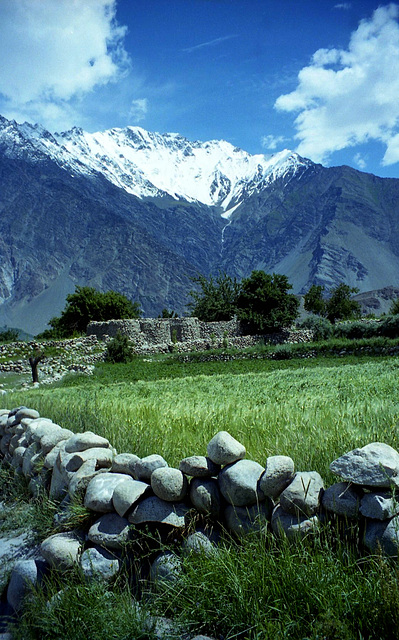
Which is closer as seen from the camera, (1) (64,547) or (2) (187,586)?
(2) (187,586)

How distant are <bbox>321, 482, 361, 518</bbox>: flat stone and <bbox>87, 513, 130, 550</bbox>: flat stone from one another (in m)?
1.65

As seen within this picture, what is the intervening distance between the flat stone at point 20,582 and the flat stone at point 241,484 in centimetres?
169

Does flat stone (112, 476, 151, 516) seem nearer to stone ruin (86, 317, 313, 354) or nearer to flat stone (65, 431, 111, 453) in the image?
flat stone (65, 431, 111, 453)

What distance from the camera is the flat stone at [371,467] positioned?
3057 mm

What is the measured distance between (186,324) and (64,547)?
106ft

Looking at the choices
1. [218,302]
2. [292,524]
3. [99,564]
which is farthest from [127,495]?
[218,302]

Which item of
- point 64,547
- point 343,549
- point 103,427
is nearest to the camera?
point 343,549

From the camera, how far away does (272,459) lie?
3.58m

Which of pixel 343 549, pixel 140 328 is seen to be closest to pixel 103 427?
pixel 343 549

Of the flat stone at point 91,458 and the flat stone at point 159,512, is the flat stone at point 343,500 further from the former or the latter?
the flat stone at point 91,458

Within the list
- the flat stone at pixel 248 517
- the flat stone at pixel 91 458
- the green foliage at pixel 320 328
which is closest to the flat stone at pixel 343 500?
the flat stone at pixel 248 517

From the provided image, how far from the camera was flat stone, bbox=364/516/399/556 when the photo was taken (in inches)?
114

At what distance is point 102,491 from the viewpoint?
13.8 ft

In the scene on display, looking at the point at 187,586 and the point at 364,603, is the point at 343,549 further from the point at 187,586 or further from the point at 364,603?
the point at 187,586
